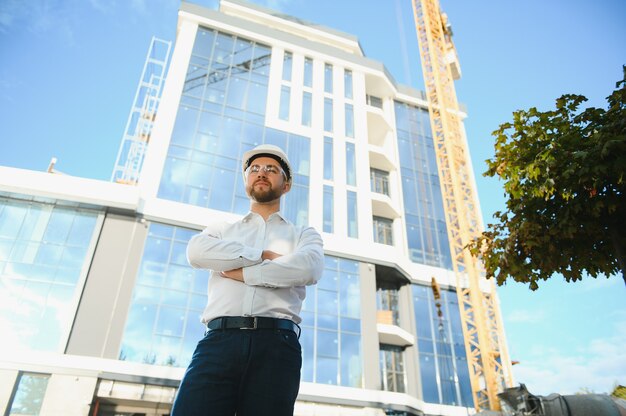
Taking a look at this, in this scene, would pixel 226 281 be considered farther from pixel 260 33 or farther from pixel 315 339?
pixel 260 33

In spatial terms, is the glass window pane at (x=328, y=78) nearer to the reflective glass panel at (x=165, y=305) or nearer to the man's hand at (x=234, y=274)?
the reflective glass panel at (x=165, y=305)

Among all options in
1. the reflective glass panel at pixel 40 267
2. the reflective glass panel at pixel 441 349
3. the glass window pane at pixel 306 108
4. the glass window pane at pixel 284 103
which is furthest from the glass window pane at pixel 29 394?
the glass window pane at pixel 306 108

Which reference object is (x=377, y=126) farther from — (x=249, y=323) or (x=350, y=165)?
(x=249, y=323)

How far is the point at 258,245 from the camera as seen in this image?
3.06 m

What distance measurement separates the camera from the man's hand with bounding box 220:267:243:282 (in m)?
2.79

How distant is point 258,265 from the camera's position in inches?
109

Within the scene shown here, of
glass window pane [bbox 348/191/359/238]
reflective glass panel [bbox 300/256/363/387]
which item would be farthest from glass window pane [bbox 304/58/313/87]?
reflective glass panel [bbox 300/256/363/387]

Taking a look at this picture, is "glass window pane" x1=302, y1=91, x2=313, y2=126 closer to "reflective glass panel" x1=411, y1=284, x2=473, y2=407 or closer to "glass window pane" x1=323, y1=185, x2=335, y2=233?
"glass window pane" x1=323, y1=185, x2=335, y2=233

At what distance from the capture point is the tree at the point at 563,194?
7.08 metres

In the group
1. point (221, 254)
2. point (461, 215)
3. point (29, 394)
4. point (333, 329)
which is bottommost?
point (221, 254)

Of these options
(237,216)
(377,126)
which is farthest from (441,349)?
(377,126)

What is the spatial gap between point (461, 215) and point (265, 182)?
95.3 feet

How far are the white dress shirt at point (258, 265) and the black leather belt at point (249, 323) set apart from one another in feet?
0.18

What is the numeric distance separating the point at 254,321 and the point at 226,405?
463 millimetres
